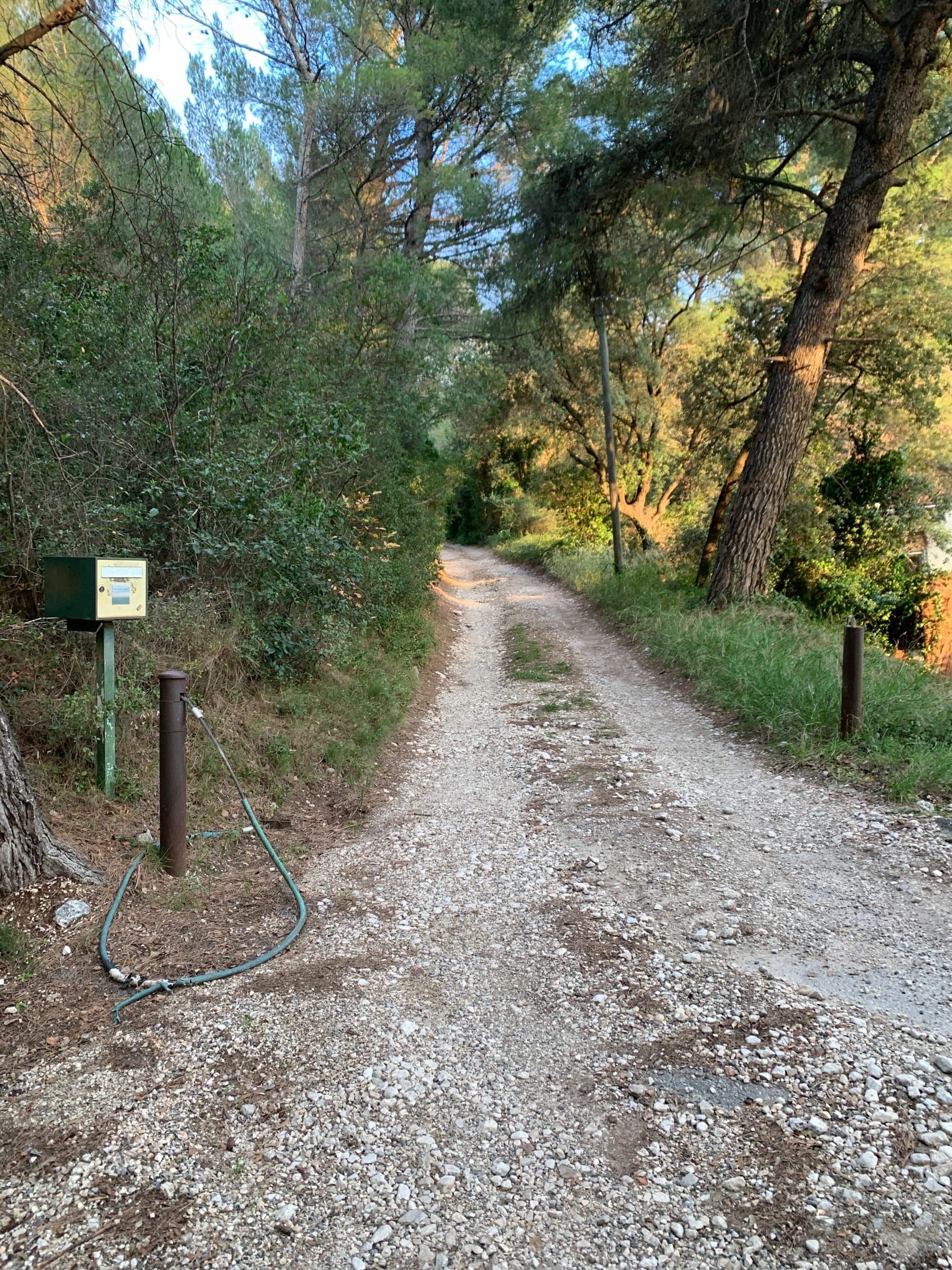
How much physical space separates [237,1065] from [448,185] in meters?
Answer: 14.6

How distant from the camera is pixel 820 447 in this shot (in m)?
14.3

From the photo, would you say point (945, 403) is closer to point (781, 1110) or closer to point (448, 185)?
point (448, 185)

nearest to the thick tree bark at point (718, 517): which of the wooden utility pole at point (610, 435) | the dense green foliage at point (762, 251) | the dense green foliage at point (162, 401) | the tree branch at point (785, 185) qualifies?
the dense green foliage at point (762, 251)

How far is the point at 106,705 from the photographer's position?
4.40 metres

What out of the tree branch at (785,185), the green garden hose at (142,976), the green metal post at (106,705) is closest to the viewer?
the green garden hose at (142,976)

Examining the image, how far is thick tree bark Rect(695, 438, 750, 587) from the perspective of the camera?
→ 14.4 metres

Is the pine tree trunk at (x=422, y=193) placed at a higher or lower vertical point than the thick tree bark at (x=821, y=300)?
higher

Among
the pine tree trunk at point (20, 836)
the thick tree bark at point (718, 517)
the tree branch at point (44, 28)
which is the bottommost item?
the pine tree trunk at point (20, 836)

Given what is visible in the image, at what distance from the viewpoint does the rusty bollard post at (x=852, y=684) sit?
6.05 meters

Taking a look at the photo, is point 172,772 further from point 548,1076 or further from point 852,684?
point 852,684

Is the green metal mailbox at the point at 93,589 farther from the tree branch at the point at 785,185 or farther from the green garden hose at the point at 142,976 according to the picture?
the tree branch at the point at 785,185

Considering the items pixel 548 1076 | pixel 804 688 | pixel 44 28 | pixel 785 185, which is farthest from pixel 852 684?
pixel 785 185

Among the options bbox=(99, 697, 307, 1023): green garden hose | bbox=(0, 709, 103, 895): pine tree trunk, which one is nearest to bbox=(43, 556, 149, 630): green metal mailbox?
bbox=(0, 709, 103, 895): pine tree trunk

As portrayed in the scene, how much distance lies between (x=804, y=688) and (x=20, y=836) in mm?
6335
